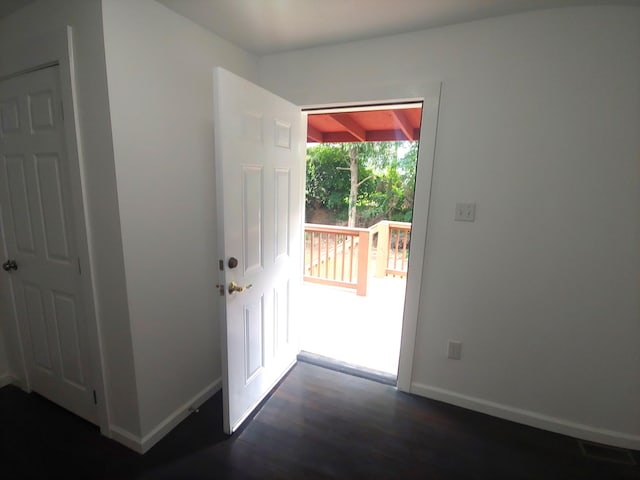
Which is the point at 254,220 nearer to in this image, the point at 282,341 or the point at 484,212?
the point at 282,341

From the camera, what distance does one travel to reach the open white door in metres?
1.34

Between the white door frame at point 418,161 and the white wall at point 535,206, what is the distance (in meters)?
0.04

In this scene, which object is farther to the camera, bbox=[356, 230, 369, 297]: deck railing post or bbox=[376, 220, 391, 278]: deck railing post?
bbox=[376, 220, 391, 278]: deck railing post

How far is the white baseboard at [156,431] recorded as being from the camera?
1473mm

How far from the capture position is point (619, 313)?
1515 mm

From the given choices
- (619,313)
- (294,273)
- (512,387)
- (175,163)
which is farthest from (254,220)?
(619,313)

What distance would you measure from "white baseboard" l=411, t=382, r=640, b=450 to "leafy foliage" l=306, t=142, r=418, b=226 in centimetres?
543

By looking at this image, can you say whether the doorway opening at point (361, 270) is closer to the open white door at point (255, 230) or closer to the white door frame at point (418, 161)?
the white door frame at point (418, 161)

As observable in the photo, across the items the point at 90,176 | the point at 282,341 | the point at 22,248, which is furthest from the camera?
the point at 282,341

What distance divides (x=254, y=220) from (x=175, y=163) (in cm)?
49

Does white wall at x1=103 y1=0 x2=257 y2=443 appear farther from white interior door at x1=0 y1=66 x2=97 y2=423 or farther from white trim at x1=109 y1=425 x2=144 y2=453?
white interior door at x1=0 y1=66 x2=97 y2=423

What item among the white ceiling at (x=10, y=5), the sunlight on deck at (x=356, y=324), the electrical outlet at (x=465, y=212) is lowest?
the sunlight on deck at (x=356, y=324)

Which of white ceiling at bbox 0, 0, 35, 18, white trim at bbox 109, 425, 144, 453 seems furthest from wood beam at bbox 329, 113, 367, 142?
white trim at bbox 109, 425, 144, 453

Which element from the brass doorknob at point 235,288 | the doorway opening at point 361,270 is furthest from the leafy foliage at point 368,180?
the brass doorknob at point 235,288
